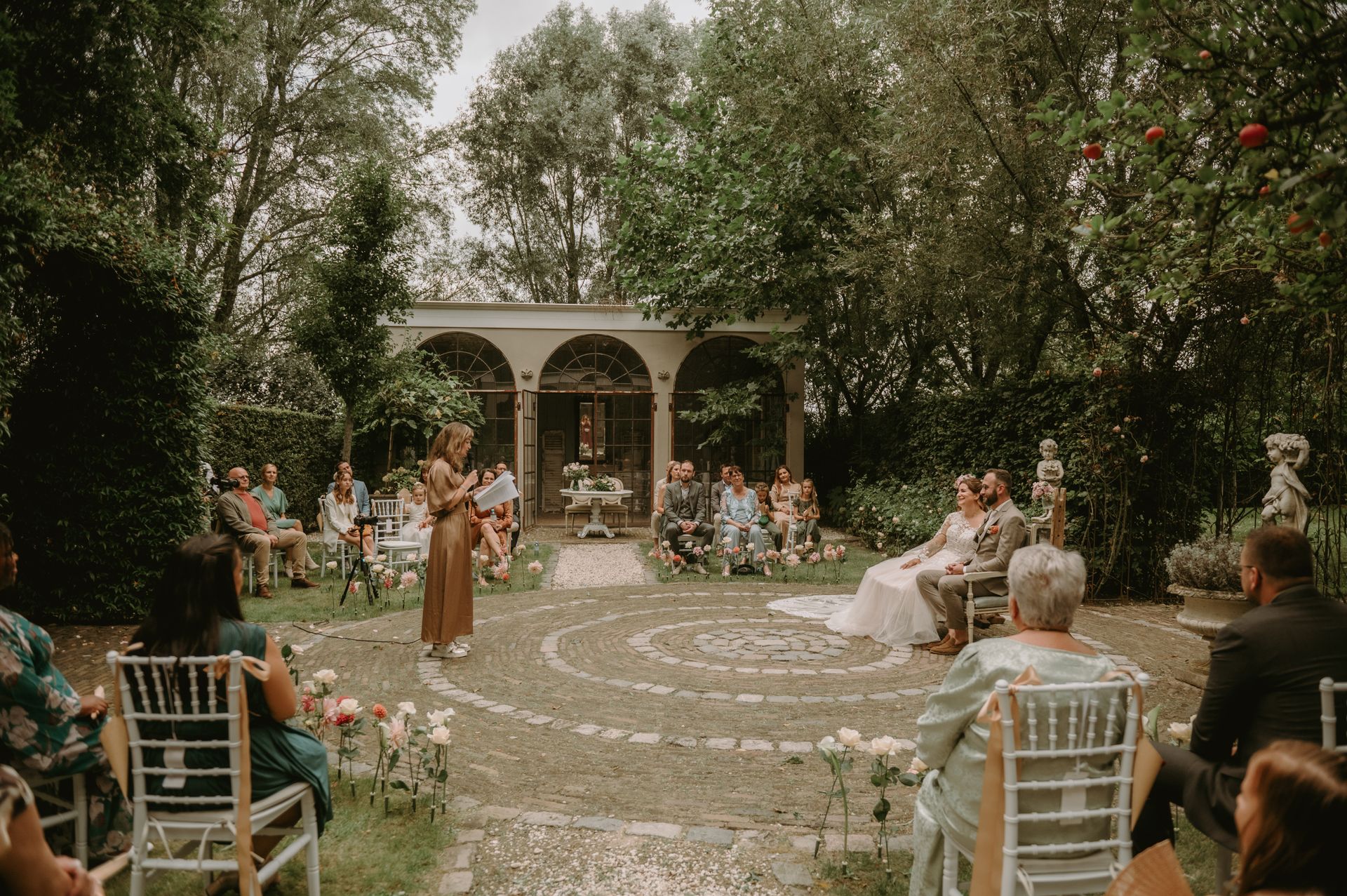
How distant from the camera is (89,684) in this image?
589cm

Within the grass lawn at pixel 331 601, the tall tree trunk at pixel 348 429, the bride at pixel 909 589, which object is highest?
the tall tree trunk at pixel 348 429

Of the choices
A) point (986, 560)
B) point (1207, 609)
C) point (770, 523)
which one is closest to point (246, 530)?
point (770, 523)

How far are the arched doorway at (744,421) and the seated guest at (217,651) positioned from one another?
52.4 ft

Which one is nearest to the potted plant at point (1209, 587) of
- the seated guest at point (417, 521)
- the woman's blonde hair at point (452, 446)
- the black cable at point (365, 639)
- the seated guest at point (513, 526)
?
the woman's blonde hair at point (452, 446)

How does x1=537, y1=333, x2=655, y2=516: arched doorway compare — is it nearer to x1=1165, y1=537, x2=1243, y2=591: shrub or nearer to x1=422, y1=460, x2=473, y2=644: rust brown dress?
x1=422, y1=460, x2=473, y2=644: rust brown dress

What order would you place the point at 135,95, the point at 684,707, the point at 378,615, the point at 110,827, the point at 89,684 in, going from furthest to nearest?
the point at 378,615
the point at 135,95
the point at 89,684
the point at 684,707
the point at 110,827

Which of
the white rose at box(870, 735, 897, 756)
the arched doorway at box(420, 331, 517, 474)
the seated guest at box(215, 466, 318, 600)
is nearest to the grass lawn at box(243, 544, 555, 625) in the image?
the seated guest at box(215, 466, 318, 600)

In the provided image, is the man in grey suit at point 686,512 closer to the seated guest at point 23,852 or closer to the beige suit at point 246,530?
the beige suit at point 246,530

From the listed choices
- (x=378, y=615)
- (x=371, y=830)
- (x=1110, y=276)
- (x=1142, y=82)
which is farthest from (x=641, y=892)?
(x=1110, y=276)

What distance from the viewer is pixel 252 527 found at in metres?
9.52

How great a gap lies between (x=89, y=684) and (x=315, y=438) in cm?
1105

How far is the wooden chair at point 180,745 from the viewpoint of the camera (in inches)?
99.3

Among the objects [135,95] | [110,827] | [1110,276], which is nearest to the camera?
[110,827]

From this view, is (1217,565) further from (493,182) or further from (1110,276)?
(493,182)
